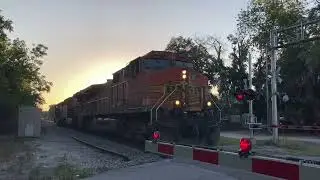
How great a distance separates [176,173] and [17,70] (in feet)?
101

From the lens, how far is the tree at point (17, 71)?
3828cm

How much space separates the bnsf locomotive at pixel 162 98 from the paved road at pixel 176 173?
8.15 metres

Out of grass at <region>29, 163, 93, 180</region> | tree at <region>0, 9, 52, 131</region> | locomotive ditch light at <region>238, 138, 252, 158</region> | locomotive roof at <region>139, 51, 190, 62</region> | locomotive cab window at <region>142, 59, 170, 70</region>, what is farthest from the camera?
tree at <region>0, 9, 52, 131</region>

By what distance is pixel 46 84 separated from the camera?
50.8 m

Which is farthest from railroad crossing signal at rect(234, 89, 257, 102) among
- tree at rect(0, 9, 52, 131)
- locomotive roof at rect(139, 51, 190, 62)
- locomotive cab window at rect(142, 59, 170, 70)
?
tree at rect(0, 9, 52, 131)

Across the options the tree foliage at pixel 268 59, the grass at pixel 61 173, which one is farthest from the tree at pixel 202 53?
the grass at pixel 61 173

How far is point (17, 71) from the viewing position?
40750 millimetres

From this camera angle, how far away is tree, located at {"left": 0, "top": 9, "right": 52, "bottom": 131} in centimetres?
3828

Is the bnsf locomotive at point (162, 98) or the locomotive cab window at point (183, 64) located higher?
the locomotive cab window at point (183, 64)

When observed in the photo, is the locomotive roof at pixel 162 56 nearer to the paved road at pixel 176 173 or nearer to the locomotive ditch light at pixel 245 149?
the paved road at pixel 176 173

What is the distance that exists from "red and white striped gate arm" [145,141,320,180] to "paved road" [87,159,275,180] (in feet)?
3.78

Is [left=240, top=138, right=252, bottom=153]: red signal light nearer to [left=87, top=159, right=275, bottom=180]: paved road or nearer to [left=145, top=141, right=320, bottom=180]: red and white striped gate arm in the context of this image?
[left=145, top=141, right=320, bottom=180]: red and white striped gate arm

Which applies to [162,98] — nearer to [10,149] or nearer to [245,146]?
[10,149]

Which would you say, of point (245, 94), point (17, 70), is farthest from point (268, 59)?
point (245, 94)
